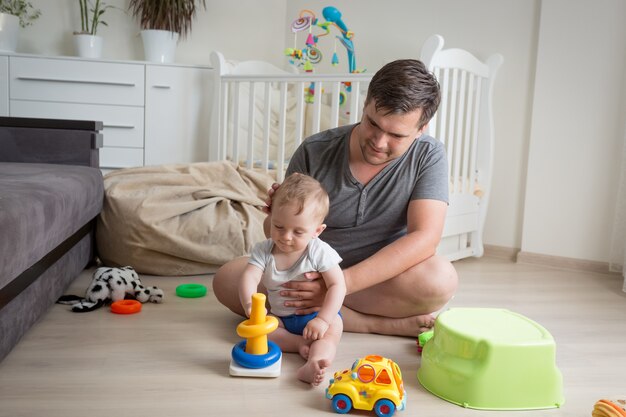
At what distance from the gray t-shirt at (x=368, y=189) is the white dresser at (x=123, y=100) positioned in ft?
6.75

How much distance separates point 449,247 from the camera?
290 cm

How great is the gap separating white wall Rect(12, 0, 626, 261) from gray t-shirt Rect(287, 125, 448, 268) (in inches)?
56.7

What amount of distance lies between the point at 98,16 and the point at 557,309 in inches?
117

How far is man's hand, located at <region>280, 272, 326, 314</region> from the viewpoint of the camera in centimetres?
149

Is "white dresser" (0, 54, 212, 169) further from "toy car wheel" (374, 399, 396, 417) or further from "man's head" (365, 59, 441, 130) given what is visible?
"toy car wheel" (374, 399, 396, 417)

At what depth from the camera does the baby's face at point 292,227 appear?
1382 millimetres

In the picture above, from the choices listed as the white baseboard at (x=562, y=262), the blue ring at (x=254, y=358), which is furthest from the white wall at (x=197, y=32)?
the blue ring at (x=254, y=358)

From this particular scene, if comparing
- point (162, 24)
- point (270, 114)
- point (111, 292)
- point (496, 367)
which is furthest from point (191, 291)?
point (162, 24)

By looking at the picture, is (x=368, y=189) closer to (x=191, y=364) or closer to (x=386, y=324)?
(x=386, y=324)

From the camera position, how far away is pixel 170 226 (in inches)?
91.4

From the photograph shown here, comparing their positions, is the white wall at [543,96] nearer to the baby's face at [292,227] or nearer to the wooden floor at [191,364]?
the wooden floor at [191,364]

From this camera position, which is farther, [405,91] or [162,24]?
[162,24]

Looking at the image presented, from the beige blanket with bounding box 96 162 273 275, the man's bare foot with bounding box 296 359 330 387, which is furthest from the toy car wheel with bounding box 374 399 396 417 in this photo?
the beige blanket with bounding box 96 162 273 275

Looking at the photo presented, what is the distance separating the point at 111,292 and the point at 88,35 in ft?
7.15
